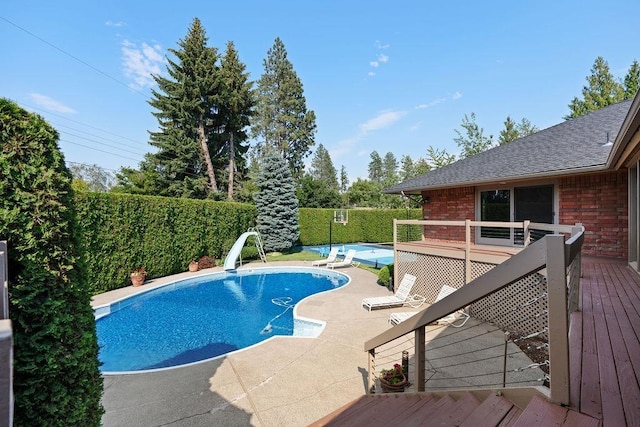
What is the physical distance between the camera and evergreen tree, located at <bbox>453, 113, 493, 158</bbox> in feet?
111

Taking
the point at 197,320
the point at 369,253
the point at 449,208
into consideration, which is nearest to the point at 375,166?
the point at 369,253

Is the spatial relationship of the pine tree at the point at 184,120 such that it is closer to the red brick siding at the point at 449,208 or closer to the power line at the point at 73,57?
the power line at the point at 73,57

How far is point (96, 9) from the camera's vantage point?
14742 mm

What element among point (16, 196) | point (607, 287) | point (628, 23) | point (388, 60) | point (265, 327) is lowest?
point (265, 327)

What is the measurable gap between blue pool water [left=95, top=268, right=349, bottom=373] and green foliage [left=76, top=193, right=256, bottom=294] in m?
1.60

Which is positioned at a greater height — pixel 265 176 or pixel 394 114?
pixel 394 114

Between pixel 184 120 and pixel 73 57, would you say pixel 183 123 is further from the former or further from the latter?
pixel 73 57

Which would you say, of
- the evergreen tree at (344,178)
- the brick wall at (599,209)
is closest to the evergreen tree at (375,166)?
the evergreen tree at (344,178)

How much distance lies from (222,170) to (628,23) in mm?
28372

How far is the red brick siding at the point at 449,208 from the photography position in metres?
11.5

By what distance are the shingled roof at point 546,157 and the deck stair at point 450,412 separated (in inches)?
316

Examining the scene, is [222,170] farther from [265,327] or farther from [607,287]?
[607,287]

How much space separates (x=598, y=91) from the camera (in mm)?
31094

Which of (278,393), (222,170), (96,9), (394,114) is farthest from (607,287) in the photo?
(222,170)
